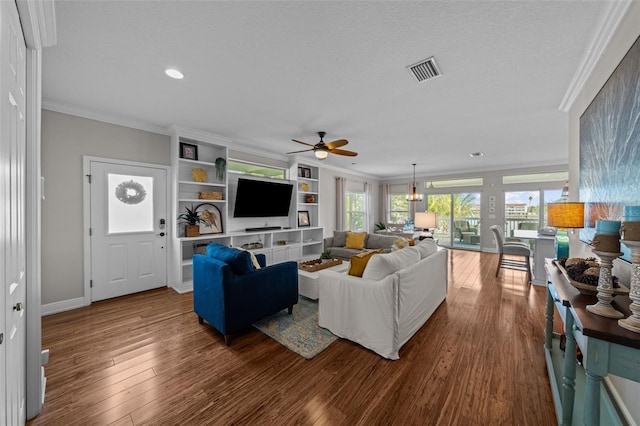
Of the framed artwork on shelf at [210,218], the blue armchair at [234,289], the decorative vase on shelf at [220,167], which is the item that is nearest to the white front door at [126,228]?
the framed artwork on shelf at [210,218]

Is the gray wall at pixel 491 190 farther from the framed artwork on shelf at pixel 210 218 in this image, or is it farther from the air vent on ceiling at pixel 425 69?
the framed artwork on shelf at pixel 210 218

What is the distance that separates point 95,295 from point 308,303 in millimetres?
2965

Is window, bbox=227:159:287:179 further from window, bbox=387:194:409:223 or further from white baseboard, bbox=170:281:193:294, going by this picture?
window, bbox=387:194:409:223

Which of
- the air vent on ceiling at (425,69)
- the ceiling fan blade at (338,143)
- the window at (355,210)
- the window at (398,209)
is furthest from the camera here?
the window at (398,209)

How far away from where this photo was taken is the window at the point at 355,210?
794 centimetres

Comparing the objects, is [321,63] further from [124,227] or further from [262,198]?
[124,227]

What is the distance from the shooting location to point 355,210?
8.20 m

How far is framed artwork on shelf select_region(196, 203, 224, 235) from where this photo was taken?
4.43 meters

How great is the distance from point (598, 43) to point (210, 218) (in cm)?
508

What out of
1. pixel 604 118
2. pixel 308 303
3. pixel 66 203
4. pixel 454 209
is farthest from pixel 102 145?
pixel 454 209

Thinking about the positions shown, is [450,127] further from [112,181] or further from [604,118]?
[112,181]

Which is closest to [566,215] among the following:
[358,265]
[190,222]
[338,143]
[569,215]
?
[569,215]

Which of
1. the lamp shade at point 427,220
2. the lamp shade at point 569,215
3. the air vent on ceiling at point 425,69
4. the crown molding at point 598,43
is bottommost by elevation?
the lamp shade at point 427,220

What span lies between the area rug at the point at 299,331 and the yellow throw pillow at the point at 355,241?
8.37ft
